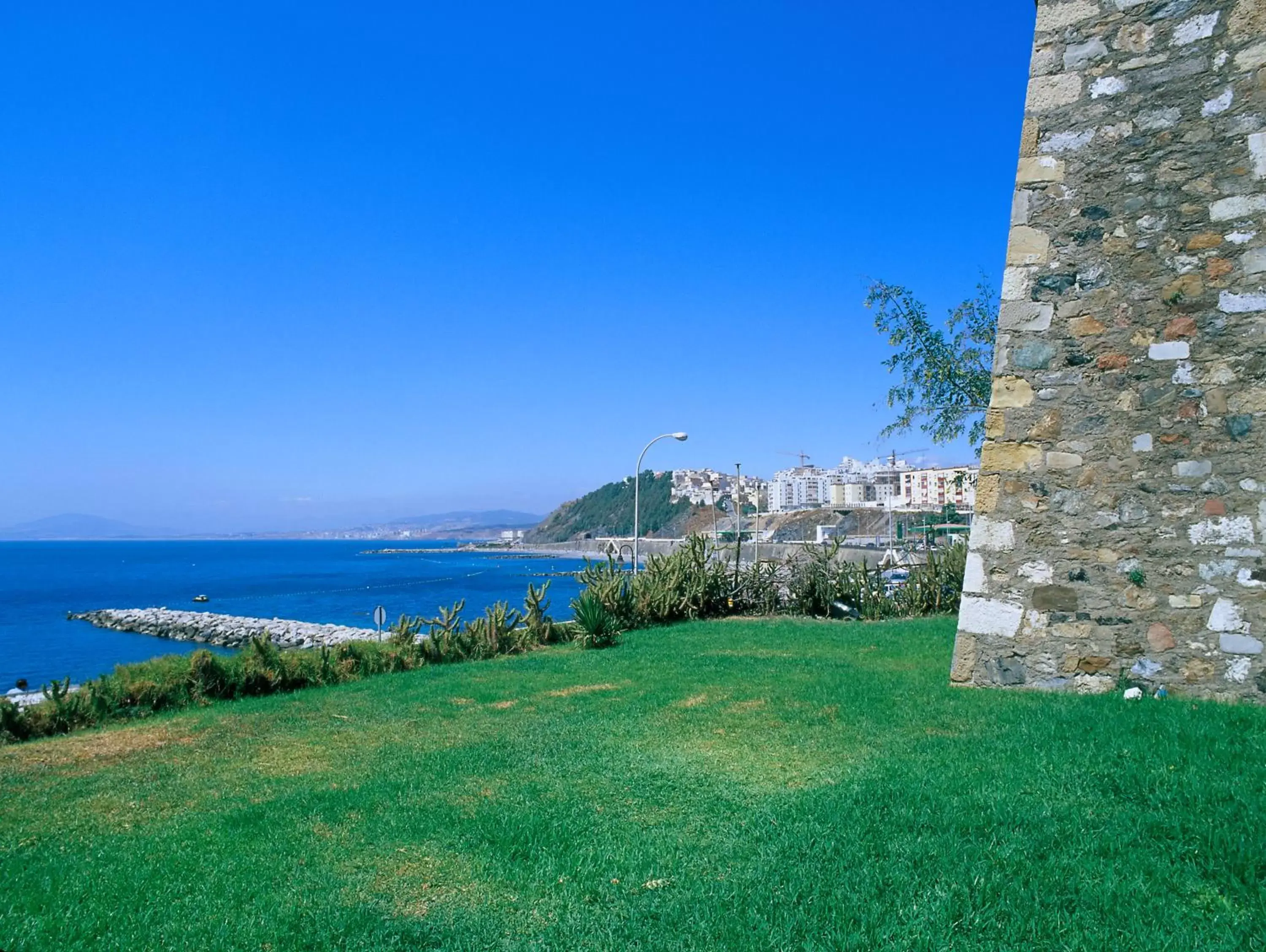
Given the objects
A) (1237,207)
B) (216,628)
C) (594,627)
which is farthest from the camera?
(216,628)

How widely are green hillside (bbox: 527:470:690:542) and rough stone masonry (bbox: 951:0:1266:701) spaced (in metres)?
110

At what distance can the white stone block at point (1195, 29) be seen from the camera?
254 inches

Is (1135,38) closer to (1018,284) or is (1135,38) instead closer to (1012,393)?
(1018,284)

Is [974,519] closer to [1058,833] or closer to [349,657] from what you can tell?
[1058,833]

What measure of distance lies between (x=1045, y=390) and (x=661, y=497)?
136122 mm

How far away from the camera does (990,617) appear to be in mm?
6945

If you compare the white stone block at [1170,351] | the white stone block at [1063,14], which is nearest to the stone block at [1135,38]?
the white stone block at [1063,14]

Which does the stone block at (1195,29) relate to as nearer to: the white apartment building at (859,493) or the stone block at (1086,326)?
the stone block at (1086,326)

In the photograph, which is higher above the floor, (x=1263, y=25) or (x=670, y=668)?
(x=1263, y=25)

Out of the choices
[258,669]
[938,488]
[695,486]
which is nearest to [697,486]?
[695,486]

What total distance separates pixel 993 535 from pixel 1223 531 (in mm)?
1641

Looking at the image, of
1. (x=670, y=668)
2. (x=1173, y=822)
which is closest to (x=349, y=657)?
(x=670, y=668)

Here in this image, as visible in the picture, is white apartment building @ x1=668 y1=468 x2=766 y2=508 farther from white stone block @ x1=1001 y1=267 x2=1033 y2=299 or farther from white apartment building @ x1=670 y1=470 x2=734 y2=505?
white stone block @ x1=1001 y1=267 x2=1033 y2=299

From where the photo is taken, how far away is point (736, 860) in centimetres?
352
